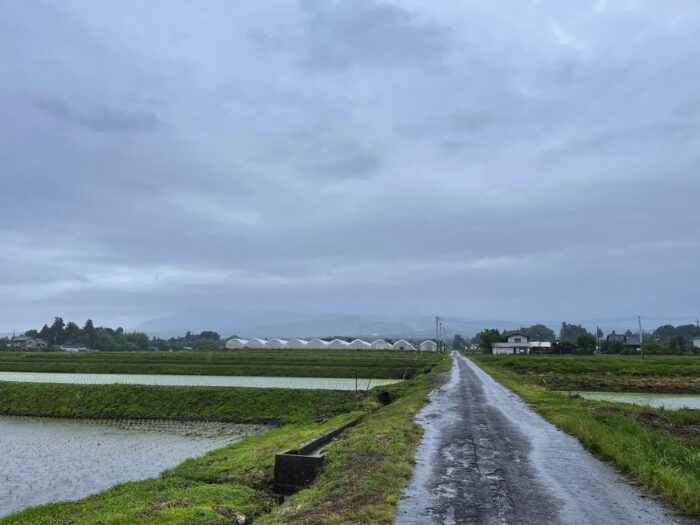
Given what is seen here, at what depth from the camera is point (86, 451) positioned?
21.3 meters

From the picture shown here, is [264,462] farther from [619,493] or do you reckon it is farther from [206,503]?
[619,493]

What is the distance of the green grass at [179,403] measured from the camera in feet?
103

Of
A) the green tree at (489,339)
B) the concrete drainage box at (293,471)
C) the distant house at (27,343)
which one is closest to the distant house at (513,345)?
the green tree at (489,339)

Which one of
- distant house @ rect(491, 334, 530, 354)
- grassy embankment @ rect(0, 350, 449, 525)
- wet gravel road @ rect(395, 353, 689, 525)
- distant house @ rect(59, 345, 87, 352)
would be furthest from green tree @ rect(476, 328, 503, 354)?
distant house @ rect(59, 345, 87, 352)

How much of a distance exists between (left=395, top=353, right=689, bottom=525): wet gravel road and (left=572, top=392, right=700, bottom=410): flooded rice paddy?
18.3 metres

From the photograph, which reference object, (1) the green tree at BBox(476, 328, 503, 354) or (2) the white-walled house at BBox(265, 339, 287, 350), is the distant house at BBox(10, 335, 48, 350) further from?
(1) the green tree at BBox(476, 328, 503, 354)

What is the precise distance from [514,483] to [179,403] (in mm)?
28288

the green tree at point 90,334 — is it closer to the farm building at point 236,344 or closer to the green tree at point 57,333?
the green tree at point 57,333

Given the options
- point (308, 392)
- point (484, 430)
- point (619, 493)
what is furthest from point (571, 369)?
point (619, 493)

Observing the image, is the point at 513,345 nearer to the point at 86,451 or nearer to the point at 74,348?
the point at 86,451

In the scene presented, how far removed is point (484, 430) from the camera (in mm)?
19250

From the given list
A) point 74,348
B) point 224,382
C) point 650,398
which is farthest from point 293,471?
point 74,348

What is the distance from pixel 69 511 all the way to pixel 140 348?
17024 cm

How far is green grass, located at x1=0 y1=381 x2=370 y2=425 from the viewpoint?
103 ft
